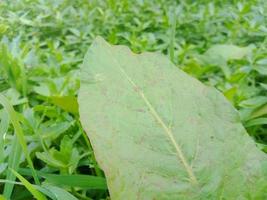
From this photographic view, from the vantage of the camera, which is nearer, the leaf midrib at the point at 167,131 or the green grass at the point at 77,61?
the leaf midrib at the point at 167,131

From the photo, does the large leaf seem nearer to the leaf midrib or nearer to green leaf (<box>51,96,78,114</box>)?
the leaf midrib

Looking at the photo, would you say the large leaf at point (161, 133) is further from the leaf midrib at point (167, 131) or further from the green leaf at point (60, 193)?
the green leaf at point (60, 193)

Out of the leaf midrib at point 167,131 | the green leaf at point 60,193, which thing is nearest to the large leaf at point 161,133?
the leaf midrib at point 167,131

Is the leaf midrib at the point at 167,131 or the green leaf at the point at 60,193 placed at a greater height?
the leaf midrib at the point at 167,131

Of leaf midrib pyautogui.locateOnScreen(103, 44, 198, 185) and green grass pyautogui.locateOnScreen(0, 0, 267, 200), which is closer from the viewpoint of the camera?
leaf midrib pyautogui.locateOnScreen(103, 44, 198, 185)

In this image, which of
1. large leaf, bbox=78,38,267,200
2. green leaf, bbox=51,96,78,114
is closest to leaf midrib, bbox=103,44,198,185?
large leaf, bbox=78,38,267,200

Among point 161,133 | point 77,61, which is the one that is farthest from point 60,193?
point 77,61
